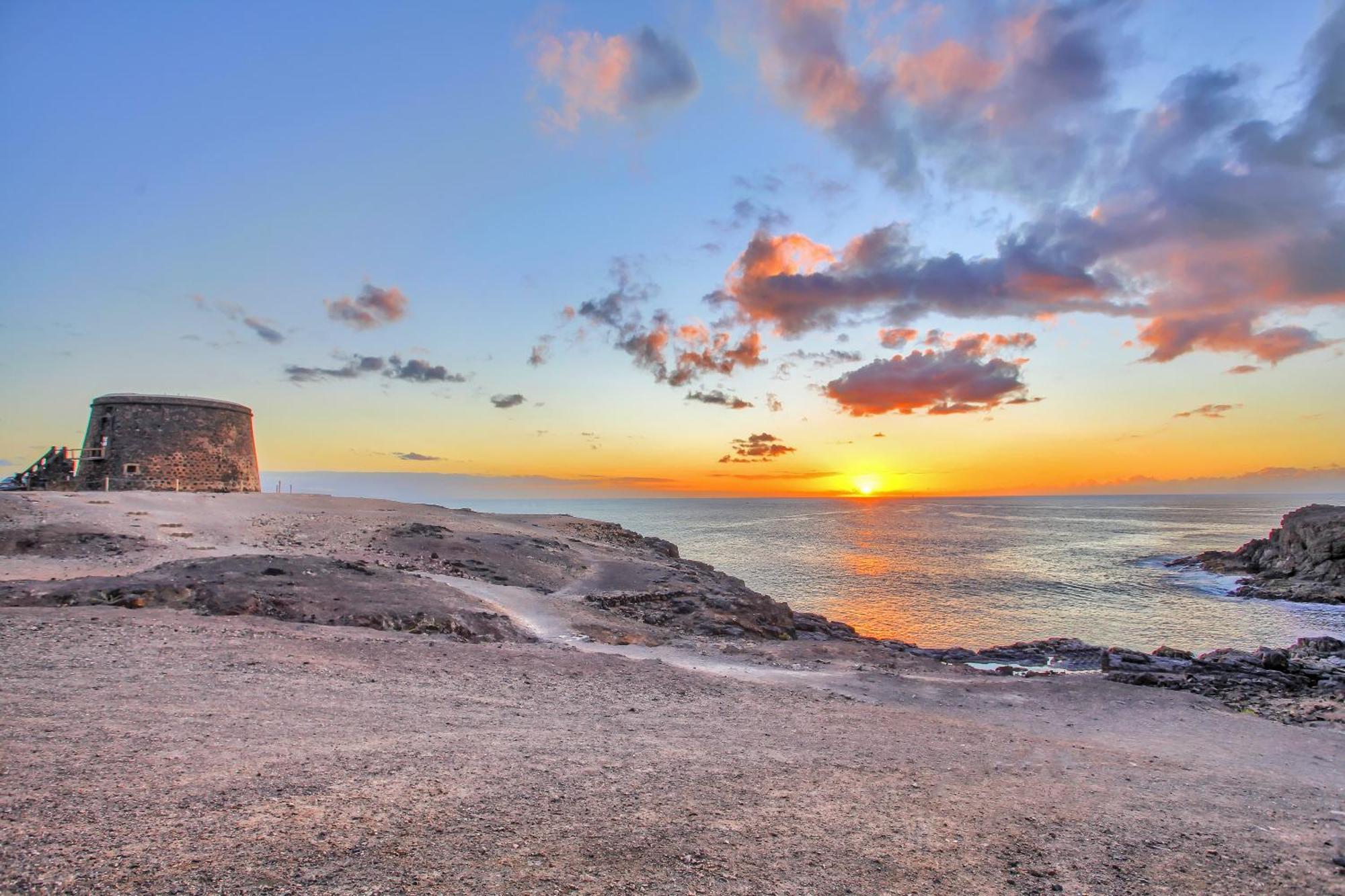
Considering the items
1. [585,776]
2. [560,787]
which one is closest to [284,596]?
[585,776]

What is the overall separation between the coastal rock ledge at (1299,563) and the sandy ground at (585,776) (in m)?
31.4

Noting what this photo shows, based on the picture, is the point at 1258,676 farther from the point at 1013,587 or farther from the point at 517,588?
the point at 1013,587

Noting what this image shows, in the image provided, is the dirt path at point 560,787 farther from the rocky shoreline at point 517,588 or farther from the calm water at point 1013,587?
the calm water at point 1013,587

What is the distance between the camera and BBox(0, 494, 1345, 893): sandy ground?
4.89 metres

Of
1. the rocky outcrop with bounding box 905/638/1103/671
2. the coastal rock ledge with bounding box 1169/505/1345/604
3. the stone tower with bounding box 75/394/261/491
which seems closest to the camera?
the rocky outcrop with bounding box 905/638/1103/671

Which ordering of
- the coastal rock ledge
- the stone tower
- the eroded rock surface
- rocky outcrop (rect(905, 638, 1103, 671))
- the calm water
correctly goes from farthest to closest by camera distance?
the coastal rock ledge
the stone tower
the calm water
rocky outcrop (rect(905, 638, 1103, 671))
the eroded rock surface

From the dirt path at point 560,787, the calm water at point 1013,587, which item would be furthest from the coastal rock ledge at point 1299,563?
the dirt path at point 560,787

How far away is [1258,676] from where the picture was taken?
1786 cm

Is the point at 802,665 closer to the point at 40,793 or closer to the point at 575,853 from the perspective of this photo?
the point at 575,853

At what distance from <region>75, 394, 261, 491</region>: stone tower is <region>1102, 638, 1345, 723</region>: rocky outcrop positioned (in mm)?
43741

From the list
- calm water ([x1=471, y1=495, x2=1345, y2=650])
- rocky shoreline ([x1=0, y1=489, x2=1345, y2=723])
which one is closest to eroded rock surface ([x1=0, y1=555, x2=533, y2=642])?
rocky shoreline ([x1=0, y1=489, x2=1345, y2=723])

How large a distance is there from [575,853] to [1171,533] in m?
111

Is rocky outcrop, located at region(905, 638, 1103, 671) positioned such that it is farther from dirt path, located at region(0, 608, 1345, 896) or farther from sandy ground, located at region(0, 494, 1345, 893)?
dirt path, located at region(0, 608, 1345, 896)

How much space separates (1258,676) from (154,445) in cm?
4874
